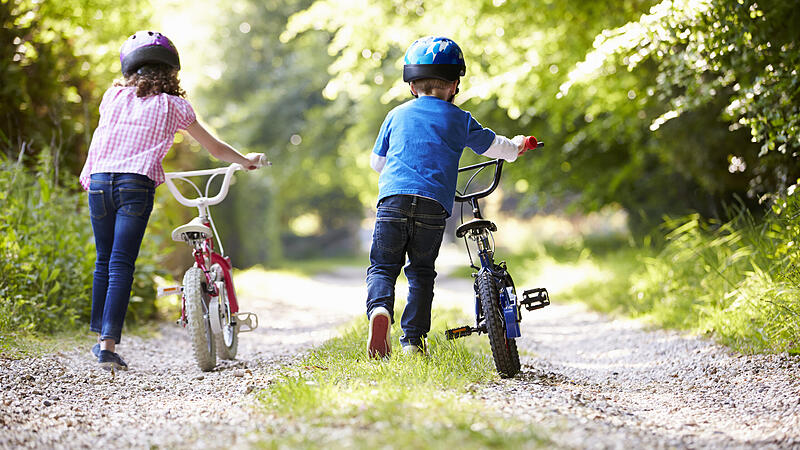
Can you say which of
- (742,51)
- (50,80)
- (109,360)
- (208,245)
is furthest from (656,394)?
(50,80)

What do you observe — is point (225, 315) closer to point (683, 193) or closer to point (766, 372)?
point (766, 372)

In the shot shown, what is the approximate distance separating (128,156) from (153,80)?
43cm

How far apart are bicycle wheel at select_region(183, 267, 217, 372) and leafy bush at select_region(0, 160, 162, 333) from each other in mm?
1248

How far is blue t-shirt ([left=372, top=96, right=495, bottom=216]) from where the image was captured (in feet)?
11.3

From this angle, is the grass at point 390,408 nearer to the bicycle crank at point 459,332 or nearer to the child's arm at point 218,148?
the bicycle crank at point 459,332

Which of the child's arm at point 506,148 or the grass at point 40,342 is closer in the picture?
the child's arm at point 506,148

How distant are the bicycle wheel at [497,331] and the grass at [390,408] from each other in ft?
0.27

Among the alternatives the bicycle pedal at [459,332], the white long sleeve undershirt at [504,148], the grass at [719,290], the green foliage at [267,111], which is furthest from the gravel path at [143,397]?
the green foliage at [267,111]

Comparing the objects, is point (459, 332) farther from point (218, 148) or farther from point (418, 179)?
point (218, 148)

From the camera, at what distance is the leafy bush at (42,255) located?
4758mm

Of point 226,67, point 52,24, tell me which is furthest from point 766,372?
point 226,67

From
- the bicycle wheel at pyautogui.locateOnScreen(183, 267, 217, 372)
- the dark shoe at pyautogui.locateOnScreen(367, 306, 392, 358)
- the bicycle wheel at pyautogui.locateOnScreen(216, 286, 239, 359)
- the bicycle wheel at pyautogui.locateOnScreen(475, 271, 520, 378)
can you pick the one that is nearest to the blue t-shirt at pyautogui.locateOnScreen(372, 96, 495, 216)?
the bicycle wheel at pyautogui.locateOnScreen(475, 271, 520, 378)

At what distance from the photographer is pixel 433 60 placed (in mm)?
3568

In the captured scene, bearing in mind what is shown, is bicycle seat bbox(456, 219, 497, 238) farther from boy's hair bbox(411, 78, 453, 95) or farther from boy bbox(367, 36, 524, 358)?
boy's hair bbox(411, 78, 453, 95)
